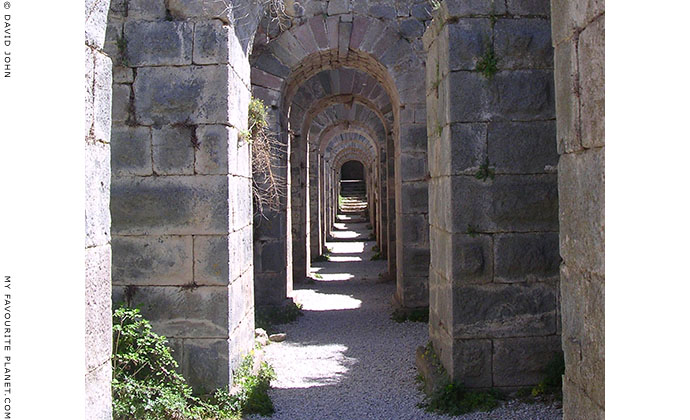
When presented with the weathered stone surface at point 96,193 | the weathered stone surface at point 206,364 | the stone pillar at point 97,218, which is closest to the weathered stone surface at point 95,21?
the stone pillar at point 97,218

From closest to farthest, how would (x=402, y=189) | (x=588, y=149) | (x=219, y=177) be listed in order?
(x=588, y=149), (x=219, y=177), (x=402, y=189)

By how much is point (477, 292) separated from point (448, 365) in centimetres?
67

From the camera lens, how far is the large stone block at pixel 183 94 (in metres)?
5.02

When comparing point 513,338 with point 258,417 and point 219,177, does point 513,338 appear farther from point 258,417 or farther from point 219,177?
point 219,177

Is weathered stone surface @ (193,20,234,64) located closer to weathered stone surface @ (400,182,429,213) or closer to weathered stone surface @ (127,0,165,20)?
weathered stone surface @ (127,0,165,20)

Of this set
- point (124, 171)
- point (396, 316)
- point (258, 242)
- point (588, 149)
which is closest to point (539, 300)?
point (588, 149)

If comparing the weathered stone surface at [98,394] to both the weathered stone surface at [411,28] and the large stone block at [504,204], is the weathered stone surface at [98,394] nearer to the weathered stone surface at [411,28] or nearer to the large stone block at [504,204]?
the large stone block at [504,204]

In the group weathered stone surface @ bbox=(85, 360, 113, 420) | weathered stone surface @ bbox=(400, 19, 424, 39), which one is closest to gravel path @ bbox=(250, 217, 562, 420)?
weathered stone surface @ bbox=(85, 360, 113, 420)

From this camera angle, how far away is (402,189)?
8852mm

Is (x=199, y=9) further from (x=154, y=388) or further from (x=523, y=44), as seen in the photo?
(x=154, y=388)

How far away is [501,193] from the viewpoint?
16.8 ft

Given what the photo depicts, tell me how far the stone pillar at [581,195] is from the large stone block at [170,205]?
9.78ft

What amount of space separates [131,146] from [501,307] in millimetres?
3181

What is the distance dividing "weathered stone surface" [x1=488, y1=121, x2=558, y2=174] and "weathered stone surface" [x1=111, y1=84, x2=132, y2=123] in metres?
2.85
